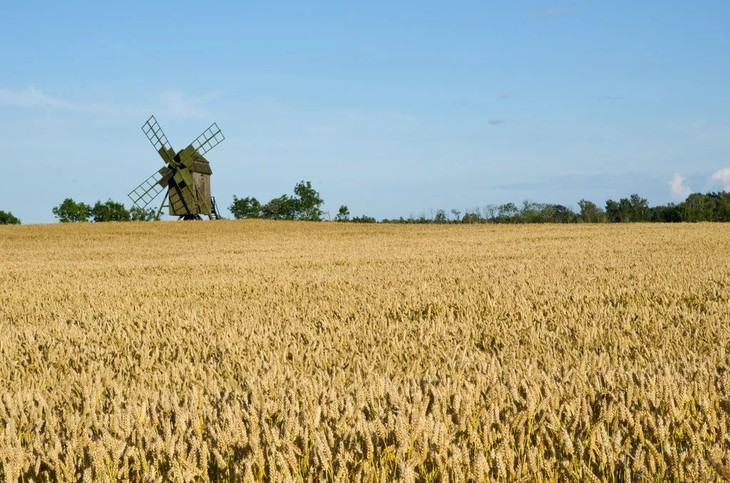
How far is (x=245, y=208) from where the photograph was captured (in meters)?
95.8

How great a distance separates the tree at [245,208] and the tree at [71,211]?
20817 millimetres

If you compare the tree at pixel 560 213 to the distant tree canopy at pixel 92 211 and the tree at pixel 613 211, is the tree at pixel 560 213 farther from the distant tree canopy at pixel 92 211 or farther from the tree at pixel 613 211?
the distant tree canopy at pixel 92 211

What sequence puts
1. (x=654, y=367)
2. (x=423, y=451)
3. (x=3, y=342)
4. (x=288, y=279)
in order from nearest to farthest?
1. (x=423, y=451)
2. (x=654, y=367)
3. (x=3, y=342)
4. (x=288, y=279)

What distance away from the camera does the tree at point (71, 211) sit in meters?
98.1

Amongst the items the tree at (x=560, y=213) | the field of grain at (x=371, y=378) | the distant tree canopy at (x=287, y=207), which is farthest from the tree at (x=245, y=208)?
the field of grain at (x=371, y=378)

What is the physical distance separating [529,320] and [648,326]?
3.06 ft

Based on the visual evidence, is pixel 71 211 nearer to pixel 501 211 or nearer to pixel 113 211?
pixel 113 211

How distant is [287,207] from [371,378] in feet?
288

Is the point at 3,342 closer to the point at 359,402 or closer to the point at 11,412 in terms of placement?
the point at 11,412

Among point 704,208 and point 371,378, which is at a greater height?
point 704,208

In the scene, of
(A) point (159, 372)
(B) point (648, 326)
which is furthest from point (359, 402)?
(B) point (648, 326)

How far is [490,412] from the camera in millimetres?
2754

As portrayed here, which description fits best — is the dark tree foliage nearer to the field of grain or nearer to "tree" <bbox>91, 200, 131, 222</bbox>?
"tree" <bbox>91, 200, 131, 222</bbox>

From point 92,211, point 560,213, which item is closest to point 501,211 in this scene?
point 560,213
